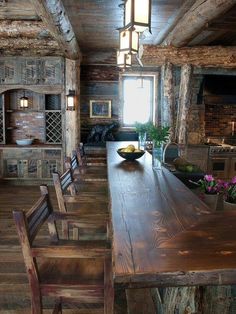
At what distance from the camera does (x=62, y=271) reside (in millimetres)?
1603

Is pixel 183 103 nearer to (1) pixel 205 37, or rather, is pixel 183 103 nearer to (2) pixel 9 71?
(1) pixel 205 37

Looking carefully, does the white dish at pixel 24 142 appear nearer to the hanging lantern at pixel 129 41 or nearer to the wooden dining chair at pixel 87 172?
the wooden dining chair at pixel 87 172

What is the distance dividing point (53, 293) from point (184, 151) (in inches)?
178

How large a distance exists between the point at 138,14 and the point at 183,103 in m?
3.77

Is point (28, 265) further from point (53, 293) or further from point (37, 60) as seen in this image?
point (37, 60)

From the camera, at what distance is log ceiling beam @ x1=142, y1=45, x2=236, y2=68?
5195mm

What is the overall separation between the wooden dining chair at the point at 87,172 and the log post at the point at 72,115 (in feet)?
5.87

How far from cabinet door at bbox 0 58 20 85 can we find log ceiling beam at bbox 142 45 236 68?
2.49 metres

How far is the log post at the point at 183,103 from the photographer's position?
5371mm

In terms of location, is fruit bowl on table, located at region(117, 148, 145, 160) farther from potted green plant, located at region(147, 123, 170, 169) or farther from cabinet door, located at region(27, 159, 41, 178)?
cabinet door, located at region(27, 159, 41, 178)

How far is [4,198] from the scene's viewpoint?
4945 millimetres

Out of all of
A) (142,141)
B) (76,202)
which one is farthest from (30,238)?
(142,141)

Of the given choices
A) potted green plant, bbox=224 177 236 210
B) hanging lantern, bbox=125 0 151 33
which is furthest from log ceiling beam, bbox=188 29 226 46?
potted green plant, bbox=224 177 236 210

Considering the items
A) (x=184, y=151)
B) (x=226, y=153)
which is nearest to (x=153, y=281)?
(x=184, y=151)
